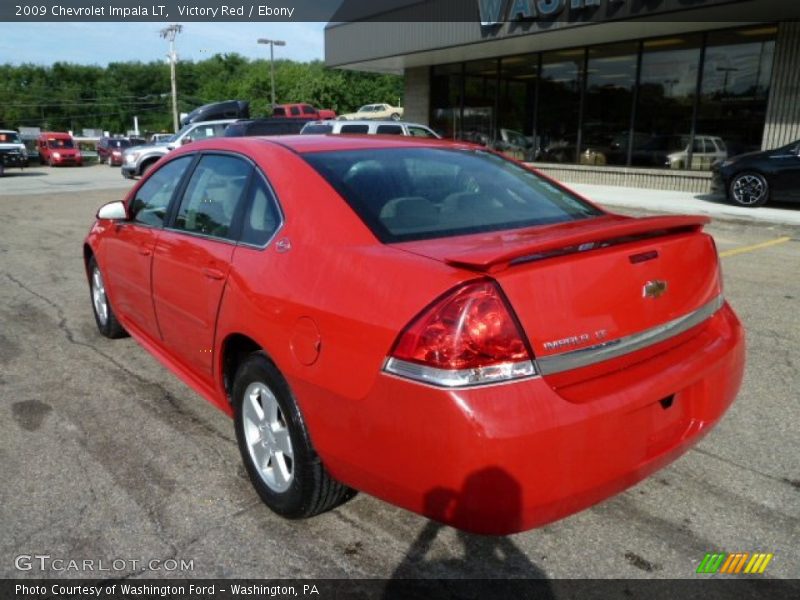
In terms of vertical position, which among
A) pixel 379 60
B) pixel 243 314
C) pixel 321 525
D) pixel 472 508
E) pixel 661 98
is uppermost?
pixel 379 60

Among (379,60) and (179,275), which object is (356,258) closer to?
(179,275)

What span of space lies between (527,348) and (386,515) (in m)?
1.13

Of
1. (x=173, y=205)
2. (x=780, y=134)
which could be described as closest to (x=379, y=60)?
(x=780, y=134)

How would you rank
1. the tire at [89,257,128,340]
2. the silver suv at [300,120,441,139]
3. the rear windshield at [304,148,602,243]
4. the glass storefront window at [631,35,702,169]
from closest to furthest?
the rear windshield at [304,148,602,243] → the tire at [89,257,128,340] → the silver suv at [300,120,441,139] → the glass storefront window at [631,35,702,169]

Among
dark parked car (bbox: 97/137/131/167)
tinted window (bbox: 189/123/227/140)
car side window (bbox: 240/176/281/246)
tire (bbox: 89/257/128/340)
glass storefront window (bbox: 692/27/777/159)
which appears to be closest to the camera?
car side window (bbox: 240/176/281/246)

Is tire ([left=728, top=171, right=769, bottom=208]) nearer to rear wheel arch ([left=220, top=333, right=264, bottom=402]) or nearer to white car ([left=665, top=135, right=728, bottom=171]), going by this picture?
white car ([left=665, top=135, right=728, bottom=171])

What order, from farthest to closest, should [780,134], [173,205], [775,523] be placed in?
1. [780,134]
2. [173,205]
3. [775,523]

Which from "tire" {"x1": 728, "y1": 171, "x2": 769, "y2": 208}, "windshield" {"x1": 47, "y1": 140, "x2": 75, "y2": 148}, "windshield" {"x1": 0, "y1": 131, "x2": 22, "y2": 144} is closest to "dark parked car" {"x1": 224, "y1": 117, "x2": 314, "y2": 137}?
"tire" {"x1": 728, "y1": 171, "x2": 769, "y2": 208}

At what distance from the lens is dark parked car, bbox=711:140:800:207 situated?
36.5 feet

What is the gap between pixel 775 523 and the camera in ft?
8.34

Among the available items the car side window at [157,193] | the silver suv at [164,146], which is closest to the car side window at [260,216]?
the car side window at [157,193]

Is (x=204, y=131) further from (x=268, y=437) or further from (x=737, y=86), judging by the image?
(x=268, y=437)

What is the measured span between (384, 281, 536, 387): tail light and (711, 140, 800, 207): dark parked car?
1145cm

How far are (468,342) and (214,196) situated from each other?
1.82 meters
